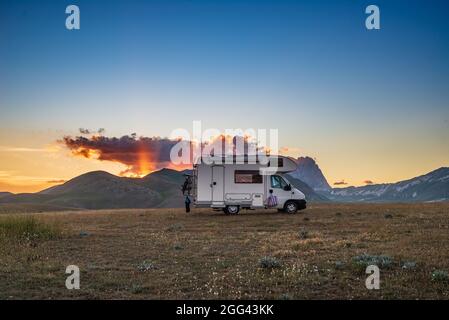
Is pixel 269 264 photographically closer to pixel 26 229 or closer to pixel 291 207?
pixel 26 229

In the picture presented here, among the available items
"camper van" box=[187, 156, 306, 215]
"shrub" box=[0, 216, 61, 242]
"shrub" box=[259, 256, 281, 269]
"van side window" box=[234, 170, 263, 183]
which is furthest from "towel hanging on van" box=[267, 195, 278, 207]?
"shrub" box=[259, 256, 281, 269]

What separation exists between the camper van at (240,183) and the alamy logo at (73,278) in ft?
64.8

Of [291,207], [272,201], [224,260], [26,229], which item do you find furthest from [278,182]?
[224,260]

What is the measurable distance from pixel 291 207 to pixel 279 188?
169 cm

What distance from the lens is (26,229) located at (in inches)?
879

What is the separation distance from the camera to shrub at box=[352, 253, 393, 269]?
13.1 meters

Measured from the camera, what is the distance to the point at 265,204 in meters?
34.6

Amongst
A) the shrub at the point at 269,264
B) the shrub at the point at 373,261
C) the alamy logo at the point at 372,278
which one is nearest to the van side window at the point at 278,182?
the shrub at the point at 373,261

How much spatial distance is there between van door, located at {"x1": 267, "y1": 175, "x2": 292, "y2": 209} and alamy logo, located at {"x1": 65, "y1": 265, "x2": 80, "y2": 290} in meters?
21.9

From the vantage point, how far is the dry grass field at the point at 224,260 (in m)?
11.1

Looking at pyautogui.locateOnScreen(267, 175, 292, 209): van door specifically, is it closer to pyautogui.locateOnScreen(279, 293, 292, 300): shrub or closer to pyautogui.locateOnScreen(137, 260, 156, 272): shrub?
pyautogui.locateOnScreen(137, 260, 156, 272): shrub

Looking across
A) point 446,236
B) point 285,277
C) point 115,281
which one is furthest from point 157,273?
point 446,236
